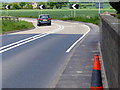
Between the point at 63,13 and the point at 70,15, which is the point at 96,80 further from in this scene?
the point at 63,13

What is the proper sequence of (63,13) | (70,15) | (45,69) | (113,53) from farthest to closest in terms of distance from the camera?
(63,13)
(70,15)
(45,69)
(113,53)

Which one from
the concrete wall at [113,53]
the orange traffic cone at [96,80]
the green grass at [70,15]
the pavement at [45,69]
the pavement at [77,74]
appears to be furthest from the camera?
the green grass at [70,15]

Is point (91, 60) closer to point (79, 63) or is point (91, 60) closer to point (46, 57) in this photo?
point (79, 63)

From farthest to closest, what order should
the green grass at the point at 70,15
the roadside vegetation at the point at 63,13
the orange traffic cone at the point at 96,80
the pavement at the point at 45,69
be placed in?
1. the roadside vegetation at the point at 63,13
2. the green grass at the point at 70,15
3. the pavement at the point at 45,69
4. the orange traffic cone at the point at 96,80

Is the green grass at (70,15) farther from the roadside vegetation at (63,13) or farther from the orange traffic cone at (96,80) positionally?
the orange traffic cone at (96,80)

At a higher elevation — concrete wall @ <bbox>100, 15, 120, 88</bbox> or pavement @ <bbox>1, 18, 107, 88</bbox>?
concrete wall @ <bbox>100, 15, 120, 88</bbox>

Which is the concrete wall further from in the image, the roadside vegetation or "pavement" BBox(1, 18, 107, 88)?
the roadside vegetation

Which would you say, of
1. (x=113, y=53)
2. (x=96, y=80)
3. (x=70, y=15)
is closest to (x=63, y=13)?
(x=70, y=15)

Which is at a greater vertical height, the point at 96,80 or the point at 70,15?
the point at 96,80

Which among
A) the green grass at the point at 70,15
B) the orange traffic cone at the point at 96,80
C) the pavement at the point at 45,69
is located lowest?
the pavement at the point at 45,69

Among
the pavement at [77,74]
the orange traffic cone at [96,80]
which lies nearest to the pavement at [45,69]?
the pavement at [77,74]

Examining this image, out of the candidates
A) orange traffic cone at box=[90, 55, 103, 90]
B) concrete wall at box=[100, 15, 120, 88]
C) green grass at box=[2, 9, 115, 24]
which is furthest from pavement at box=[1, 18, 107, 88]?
green grass at box=[2, 9, 115, 24]

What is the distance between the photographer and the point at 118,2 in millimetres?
22016

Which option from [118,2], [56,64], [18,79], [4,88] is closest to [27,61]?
[56,64]
